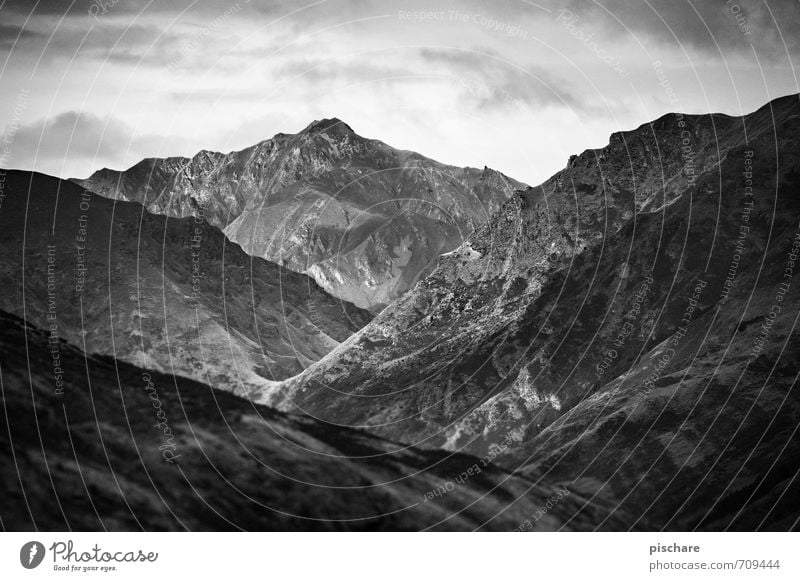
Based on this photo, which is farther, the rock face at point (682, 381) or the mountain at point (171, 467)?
the rock face at point (682, 381)

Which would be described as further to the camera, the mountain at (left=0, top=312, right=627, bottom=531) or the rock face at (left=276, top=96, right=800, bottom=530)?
the rock face at (left=276, top=96, right=800, bottom=530)

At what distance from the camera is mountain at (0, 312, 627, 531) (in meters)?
59.9

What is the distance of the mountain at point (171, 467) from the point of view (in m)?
59.9

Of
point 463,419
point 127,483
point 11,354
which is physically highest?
point 11,354

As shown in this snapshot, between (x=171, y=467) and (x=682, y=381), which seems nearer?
(x=171, y=467)

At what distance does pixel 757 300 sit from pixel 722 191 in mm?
67855

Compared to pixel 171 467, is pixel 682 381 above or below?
below

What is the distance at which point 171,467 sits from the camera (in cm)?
6344

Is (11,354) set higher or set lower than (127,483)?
higher

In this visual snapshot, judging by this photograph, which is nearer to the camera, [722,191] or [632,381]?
[632,381]
